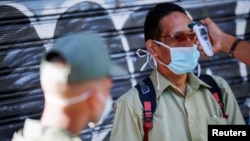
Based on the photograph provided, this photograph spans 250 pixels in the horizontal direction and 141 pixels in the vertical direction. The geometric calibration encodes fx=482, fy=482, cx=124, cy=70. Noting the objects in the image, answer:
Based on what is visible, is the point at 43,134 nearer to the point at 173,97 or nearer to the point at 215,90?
the point at 173,97

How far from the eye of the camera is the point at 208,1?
15.1 feet

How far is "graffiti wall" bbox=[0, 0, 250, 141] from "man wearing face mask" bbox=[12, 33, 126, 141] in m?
2.26

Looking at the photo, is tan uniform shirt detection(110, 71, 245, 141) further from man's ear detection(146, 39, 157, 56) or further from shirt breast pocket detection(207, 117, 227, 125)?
man's ear detection(146, 39, 157, 56)

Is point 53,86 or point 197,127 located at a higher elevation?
point 53,86

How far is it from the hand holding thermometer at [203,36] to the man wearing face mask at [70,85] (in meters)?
1.38

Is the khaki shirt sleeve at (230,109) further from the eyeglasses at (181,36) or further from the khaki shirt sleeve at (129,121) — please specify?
the khaki shirt sleeve at (129,121)

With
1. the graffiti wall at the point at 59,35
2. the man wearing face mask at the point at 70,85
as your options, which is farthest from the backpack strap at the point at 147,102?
the graffiti wall at the point at 59,35

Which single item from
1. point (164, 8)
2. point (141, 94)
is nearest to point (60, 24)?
point (164, 8)

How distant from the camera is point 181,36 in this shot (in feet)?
10.2

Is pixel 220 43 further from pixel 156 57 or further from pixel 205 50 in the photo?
pixel 156 57

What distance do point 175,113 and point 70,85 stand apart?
139 centimetres

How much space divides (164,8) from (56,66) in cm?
168

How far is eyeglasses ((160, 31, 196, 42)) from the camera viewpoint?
3.08 metres

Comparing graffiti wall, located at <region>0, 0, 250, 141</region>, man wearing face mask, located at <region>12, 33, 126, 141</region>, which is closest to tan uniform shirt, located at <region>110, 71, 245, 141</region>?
man wearing face mask, located at <region>12, 33, 126, 141</region>
